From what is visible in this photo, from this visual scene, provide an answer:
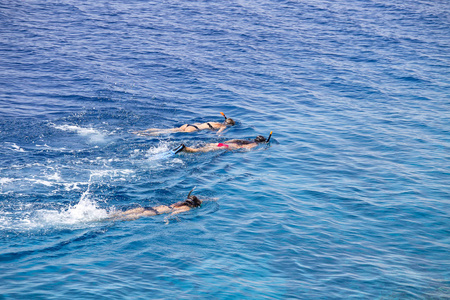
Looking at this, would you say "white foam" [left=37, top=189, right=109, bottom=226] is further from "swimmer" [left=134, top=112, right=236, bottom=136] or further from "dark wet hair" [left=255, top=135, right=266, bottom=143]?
"dark wet hair" [left=255, top=135, right=266, bottom=143]

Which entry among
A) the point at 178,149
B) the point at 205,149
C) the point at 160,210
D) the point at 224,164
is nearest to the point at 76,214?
the point at 160,210

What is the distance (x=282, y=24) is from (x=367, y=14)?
32.1 ft

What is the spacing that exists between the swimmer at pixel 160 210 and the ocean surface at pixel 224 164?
0.24m

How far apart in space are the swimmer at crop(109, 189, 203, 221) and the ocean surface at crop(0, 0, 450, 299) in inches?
9.4

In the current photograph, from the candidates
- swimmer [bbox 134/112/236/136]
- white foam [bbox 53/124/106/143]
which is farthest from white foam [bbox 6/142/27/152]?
swimmer [bbox 134/112/236/136]

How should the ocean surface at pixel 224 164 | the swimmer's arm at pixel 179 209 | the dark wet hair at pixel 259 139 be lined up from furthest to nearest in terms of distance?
the dark wet hair at pixel 259 139, the swimmer's arm at pixel 179 209, the ocean surface at pixel 224 164

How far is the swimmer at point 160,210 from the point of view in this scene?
13250mm

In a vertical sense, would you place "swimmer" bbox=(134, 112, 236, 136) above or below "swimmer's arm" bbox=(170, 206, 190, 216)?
above

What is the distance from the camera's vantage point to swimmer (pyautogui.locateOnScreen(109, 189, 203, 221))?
13.2 m

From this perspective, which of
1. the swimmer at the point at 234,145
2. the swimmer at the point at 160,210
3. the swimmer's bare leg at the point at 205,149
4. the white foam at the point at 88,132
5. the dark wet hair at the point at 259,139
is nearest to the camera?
the swimmer at the point at 160,210

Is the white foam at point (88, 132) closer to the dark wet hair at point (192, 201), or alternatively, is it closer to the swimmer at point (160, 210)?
the swimmer at point (160, 210)

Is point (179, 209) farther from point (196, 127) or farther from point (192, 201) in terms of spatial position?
point (196, 127)

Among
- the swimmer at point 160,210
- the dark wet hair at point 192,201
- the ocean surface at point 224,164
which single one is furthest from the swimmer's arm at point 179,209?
the ocean surface at point 224,164

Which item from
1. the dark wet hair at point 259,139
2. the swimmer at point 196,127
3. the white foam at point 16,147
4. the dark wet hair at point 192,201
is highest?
the swimmer at point 196,127
